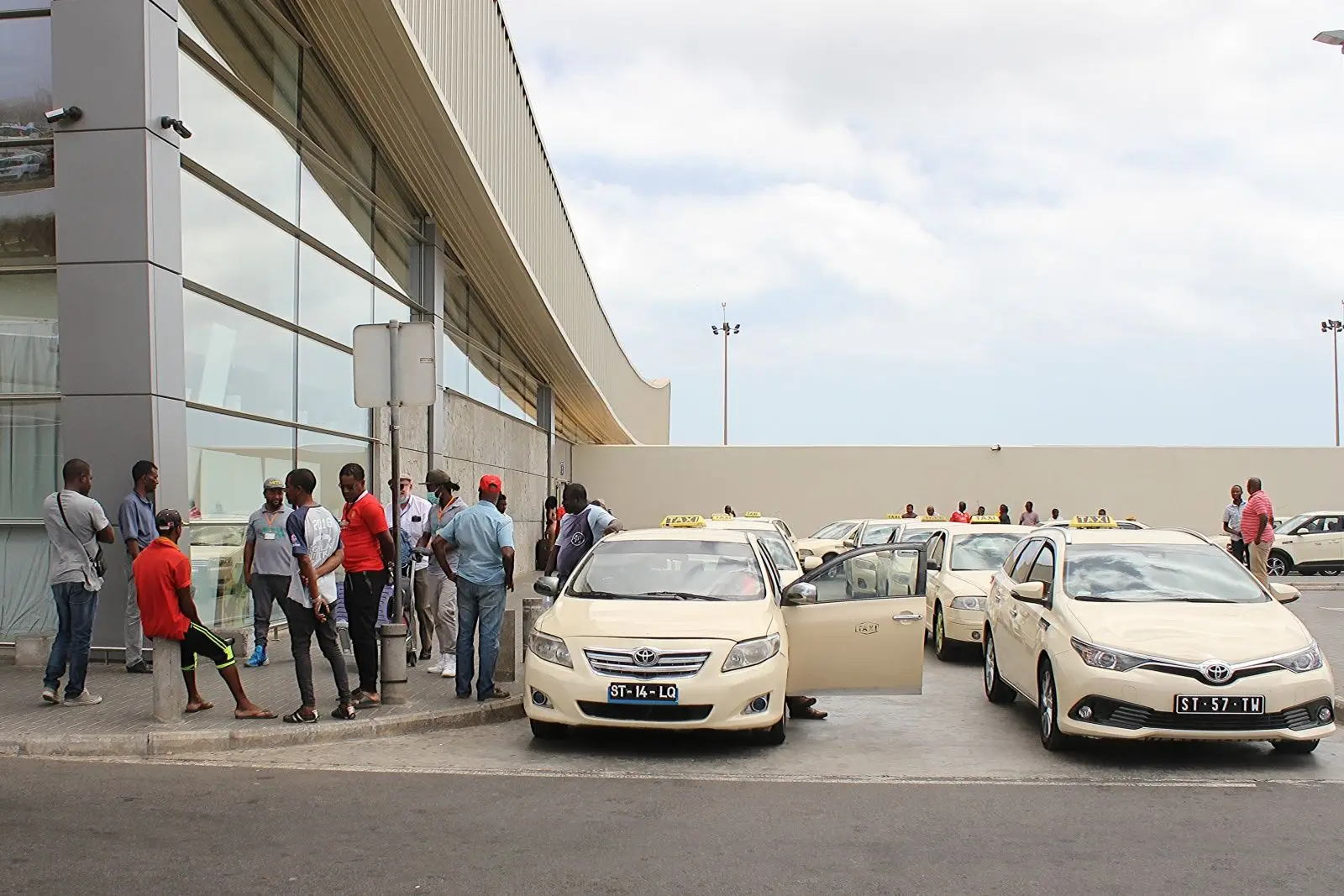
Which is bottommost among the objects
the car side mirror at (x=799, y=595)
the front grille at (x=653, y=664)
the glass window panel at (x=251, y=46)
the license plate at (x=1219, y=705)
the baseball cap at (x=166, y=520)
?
the license plate at (x=1219, y=705)

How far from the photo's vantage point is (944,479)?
40094 millimetres

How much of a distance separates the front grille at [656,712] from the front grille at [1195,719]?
2.38 metres

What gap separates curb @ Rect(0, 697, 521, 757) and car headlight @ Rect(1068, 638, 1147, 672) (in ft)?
14.1

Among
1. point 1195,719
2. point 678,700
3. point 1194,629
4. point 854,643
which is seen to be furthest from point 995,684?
point 678,700

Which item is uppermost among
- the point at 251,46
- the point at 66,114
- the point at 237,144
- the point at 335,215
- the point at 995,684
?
the point at 251,46

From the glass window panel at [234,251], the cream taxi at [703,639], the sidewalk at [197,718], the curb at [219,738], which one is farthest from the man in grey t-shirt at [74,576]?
the cream taxi at [703,639]

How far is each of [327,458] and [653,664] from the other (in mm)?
8372

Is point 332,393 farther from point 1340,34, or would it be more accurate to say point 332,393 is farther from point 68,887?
point 1340,34

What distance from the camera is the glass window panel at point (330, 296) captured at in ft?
47.0

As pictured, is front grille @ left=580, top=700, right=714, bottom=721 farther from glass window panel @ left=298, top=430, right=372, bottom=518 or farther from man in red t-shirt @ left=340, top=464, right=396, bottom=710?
glass window panel @ left=298, top=430, right=372, bottom=518

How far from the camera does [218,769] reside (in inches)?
293

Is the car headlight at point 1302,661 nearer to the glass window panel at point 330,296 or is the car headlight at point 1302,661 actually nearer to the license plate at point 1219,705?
the license plate at point 1219,705

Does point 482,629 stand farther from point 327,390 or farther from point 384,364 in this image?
point 327,390

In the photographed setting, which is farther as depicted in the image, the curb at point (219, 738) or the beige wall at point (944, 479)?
the beige wall at point (944, 479)
